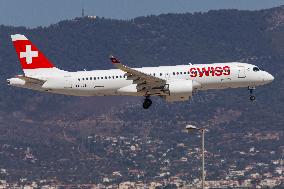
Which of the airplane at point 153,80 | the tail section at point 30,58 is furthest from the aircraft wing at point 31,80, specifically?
the tail section at point 30,58

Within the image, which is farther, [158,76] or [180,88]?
[158,76]

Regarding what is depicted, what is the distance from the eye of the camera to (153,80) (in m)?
153

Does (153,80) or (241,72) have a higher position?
(241,72)

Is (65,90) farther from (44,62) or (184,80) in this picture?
(184,80)

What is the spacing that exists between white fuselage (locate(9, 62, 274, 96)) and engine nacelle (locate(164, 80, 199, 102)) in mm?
848

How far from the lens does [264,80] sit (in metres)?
159

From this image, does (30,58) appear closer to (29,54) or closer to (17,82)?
(29,54)

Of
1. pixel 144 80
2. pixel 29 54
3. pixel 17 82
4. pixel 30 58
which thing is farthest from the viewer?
pixel 29 54

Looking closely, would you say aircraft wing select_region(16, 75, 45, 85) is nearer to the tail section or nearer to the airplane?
the airplane

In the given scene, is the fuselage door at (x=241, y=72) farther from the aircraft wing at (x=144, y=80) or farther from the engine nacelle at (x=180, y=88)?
the aircraft wing at (x=144, y=80)

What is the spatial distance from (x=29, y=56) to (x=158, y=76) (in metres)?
22.7

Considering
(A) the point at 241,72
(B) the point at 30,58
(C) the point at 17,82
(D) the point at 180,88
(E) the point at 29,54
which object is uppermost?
(E) the point at 29,54

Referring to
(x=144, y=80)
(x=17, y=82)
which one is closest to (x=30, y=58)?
(x=17, y=82)

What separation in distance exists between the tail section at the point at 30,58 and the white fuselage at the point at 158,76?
15.2ft
